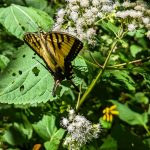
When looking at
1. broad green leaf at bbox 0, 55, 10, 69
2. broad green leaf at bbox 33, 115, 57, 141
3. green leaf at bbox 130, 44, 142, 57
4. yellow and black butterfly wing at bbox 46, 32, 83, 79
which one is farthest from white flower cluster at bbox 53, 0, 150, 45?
green leaf at bbox 130, 44, 142, 57

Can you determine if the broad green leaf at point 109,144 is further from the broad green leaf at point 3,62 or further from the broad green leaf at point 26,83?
the broad green leaf at point 3,62

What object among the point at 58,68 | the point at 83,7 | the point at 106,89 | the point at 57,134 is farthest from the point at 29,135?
the point at 83,7

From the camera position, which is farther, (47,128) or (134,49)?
(134,49)

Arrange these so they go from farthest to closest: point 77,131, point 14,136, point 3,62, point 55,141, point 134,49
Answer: point 134,49 → point 14,136 → point 3,62 → point 55,141 → point 77,131

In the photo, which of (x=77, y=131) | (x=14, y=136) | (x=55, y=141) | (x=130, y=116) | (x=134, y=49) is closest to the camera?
(x=77, y=131)

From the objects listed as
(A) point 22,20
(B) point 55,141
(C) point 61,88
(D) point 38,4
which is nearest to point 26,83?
(C) point 61,88

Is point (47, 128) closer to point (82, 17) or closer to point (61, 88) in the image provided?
point (61, 88)

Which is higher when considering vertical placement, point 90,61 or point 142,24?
point 142,24

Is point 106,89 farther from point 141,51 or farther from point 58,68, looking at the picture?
point 58,68
